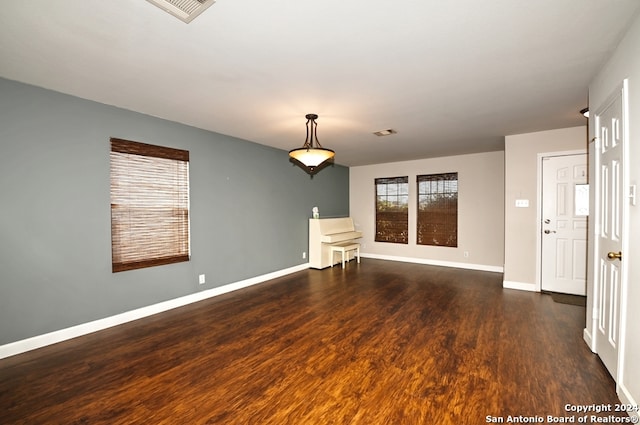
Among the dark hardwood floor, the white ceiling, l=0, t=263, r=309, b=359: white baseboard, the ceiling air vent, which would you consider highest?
the white ceiling

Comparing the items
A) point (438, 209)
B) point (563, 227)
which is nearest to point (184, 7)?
point (563, 227)

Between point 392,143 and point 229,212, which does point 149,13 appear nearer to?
point 229,212

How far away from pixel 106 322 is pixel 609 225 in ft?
16.6

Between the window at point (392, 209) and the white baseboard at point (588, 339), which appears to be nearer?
the white baseboard at point (588, 339)

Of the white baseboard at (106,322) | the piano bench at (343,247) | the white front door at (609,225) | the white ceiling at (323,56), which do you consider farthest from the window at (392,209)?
the white front door at (609,225)

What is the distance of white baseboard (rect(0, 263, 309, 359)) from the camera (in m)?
2.65

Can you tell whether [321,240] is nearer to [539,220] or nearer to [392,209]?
[392,209]

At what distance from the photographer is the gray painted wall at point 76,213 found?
2.63 m

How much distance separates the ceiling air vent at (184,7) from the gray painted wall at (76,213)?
7.12 ft

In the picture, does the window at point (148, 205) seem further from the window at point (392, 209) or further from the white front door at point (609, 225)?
the window at point (392, 209)

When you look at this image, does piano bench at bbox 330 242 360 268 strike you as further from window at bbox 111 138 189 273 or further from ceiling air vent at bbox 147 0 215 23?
ceiling air vent at bbox 147 0 215 23

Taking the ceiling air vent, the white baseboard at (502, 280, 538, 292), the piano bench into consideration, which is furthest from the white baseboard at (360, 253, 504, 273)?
the ceiling air vent

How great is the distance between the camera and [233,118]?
374cm

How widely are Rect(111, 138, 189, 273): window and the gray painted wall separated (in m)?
0.10
